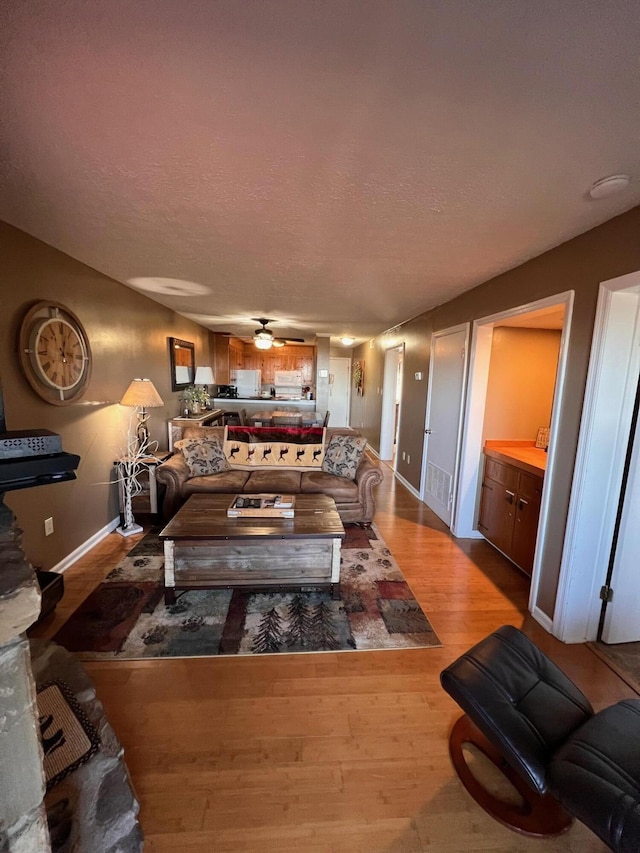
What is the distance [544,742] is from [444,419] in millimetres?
2924

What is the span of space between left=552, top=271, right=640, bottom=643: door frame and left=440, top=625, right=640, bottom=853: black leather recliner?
2.74 feet

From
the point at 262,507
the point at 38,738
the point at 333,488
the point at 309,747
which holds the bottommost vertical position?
the point at 309,747

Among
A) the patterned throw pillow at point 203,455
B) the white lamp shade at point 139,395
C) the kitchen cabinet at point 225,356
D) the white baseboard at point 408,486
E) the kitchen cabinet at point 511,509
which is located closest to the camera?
the kitchen cabinet at point 511,509

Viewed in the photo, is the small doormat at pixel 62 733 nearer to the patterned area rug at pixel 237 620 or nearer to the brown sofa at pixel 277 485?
the patterned area rug at pixel 237 620

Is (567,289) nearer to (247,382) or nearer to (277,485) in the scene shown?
(277,485)

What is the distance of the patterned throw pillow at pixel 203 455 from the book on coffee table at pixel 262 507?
38.3 inches

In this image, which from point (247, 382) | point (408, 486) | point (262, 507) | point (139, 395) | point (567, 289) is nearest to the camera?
point (567, 289)

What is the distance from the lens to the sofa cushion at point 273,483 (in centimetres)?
354

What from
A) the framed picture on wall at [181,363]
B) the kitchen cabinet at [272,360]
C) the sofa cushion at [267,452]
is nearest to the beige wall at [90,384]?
the framed picture on wall at [181,363]

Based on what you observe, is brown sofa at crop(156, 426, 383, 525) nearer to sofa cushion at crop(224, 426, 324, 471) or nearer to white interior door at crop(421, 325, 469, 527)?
sofa cushion at crop(224, 426, 324, 471)

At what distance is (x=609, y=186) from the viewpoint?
1466 millimetres

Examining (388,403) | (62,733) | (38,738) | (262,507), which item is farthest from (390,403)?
(38,738)

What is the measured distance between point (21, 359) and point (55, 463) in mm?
1880

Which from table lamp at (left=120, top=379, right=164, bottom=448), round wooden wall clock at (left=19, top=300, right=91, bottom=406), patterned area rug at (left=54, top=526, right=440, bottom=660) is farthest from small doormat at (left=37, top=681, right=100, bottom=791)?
table lamp at (left=120, top=379, right=164, bottom=448)
